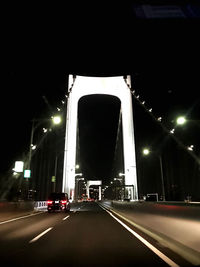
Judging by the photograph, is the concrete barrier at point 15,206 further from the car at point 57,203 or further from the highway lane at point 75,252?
the highway lane at point 75,252

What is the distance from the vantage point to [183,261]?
4656 mm

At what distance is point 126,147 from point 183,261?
50311mm

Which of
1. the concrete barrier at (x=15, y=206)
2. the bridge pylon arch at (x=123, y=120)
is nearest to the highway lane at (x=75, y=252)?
the concrete barrier at (x=15, y=206)

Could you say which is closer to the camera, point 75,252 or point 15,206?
point 75,252

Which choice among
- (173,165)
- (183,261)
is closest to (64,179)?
(173,165)

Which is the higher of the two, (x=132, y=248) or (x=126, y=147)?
(x=126, y=147)

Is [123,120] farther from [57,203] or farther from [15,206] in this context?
[15,206]

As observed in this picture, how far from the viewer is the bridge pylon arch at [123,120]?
1935 inches

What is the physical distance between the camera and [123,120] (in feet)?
192

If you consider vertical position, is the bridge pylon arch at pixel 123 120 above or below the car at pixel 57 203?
above

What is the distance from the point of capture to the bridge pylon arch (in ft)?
161

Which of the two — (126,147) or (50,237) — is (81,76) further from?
(50,237)

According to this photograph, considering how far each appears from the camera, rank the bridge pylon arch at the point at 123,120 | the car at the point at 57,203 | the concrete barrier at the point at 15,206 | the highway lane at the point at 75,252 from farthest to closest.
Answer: the bridge pylon arch at the point at 123,120, the car at the point at 57,203, the concrete barrier at the point at 15,206, the highway lane at the point at 75,252

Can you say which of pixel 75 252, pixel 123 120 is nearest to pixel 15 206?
pixel 75 252
